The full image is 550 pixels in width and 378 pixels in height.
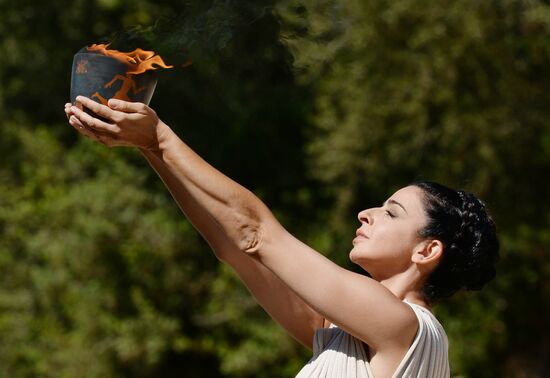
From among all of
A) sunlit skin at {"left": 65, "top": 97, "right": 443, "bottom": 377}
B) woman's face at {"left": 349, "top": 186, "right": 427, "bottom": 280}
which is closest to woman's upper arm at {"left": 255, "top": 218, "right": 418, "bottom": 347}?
sunlit skin at {"left": 65, "top": 97, "right": 443, "bottom": 377}

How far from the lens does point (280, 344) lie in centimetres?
796

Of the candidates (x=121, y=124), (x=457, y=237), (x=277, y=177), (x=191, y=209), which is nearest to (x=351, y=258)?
(x=457, y=237)

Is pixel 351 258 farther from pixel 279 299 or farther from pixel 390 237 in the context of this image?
pixel 279 299

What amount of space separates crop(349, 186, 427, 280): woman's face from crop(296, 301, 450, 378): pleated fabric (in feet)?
0.40

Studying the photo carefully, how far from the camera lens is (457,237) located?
2.66 m

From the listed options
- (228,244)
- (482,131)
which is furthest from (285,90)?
(228,244)

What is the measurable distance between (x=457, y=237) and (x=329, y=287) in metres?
0.50

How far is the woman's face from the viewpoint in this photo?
2.60 meters

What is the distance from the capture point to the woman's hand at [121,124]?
7.75ft

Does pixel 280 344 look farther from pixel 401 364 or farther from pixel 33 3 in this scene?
→ pixel 401 364

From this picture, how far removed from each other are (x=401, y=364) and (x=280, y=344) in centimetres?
562

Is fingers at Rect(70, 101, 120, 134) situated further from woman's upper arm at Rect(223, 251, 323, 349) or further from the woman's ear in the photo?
the woman's ear

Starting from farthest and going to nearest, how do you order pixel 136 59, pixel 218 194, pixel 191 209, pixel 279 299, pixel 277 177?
pixel 277 177, pixel 279 299, pixel 191 209, pixel 136 59, pixel 218 194

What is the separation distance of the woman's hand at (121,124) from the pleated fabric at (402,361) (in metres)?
0.71
